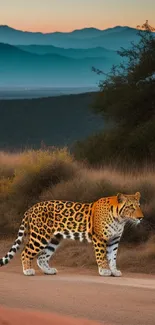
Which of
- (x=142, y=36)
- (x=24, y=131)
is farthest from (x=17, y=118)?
(x=142, y=36)

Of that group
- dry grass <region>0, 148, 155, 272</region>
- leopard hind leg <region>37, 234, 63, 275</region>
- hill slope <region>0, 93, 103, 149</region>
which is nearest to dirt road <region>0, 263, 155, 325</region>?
leopard hind leg <region>37, 234, 63, 275</region>

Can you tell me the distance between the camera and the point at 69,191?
62.7ft

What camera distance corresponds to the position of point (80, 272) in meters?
14.4

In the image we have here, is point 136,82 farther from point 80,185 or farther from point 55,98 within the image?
point 55,98

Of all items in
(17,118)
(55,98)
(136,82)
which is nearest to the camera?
(136,82)

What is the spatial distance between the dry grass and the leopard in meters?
2.53

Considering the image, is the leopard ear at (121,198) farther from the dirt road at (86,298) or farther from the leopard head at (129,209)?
the dirt road at (86,298)

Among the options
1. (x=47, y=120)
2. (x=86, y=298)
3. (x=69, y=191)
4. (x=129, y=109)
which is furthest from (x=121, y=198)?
(x=47, y=120)

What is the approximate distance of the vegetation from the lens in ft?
106

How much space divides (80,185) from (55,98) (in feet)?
343

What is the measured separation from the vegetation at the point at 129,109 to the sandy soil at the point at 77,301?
21.0 meters

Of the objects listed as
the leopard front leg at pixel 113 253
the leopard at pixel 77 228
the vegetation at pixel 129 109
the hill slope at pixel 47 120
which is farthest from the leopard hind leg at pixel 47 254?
the hill slope at pixel 47 120

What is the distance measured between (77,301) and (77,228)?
13.0ft

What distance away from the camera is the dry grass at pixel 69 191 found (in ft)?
53.2
